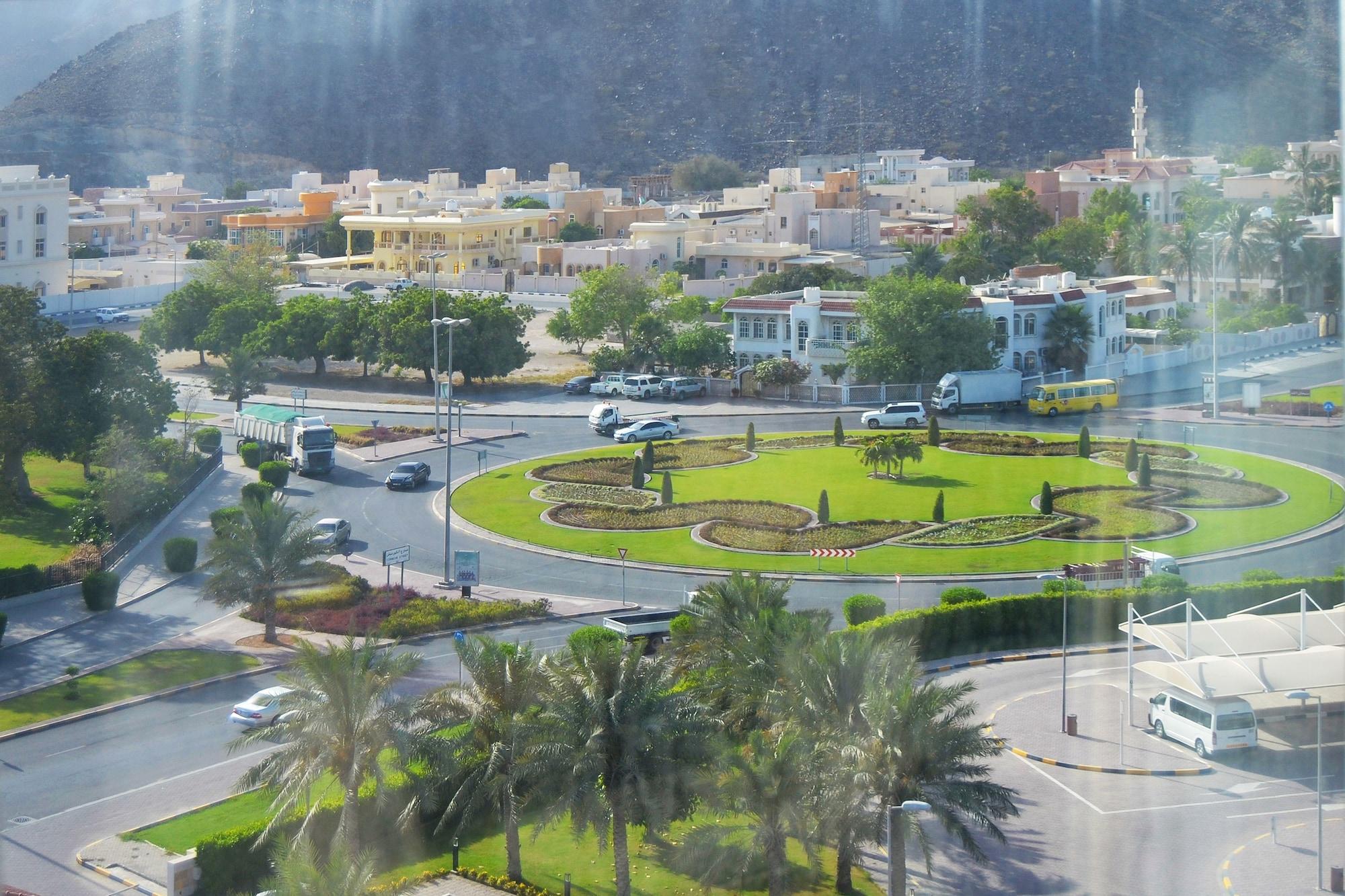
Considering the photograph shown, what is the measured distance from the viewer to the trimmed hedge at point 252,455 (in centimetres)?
3188

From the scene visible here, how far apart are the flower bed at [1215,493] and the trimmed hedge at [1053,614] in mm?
6733

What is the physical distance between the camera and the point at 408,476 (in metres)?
30.0

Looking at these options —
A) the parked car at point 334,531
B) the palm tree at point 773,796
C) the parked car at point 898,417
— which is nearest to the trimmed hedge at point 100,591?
the parked car at point 334,531

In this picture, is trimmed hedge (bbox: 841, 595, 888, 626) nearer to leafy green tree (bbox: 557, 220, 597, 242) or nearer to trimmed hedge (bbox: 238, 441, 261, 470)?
trimmed hedge (bbox: 238, 441, 261, 470)

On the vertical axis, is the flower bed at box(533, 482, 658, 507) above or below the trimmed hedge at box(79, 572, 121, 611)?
above

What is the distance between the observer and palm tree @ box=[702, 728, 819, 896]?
12602 millimetres

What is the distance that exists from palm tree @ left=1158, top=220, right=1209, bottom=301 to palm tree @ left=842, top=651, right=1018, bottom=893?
128 ft

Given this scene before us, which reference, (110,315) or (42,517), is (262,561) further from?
(110,315)

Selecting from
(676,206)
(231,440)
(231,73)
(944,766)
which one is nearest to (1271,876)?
(944,766)

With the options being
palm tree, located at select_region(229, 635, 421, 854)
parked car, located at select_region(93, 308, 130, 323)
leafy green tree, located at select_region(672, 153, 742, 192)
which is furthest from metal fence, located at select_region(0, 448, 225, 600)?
leafy green tree, located at select_region(672, 153, 742, 192)

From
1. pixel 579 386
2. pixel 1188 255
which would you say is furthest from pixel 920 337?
pixel 1188 255

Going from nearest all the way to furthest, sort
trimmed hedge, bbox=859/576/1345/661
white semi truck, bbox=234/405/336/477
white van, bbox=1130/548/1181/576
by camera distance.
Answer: trimmed hedge, bbox=859/576/1345/661 < white van, bbox=1130/548/1181/576 < white semi truck, bbox=234/405/336/477

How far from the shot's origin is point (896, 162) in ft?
268

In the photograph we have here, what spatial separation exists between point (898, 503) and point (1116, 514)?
11.9 feet
